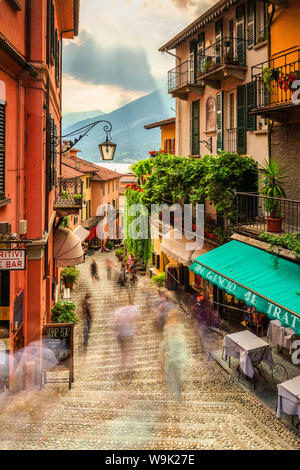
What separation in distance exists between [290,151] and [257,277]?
15.0 feet

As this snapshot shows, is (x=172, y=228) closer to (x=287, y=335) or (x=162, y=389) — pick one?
(x=287, y=335)

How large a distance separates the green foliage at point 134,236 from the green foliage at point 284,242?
39.4ft

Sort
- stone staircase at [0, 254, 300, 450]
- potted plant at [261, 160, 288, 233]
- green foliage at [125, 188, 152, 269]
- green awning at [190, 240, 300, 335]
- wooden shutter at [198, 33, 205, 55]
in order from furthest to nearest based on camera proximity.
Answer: green foliage at [125, 188, 152, 269], wooden shutter at [198, 33, 205, 55], potted plant at [261, 160, 288, 233], green awning at [190, 240, 300, 335], stone staircase at [0, 254, 300, 450]

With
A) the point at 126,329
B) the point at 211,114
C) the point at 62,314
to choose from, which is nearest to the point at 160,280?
the point at 126,329

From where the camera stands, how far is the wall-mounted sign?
234 inches

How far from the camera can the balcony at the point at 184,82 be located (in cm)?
1664

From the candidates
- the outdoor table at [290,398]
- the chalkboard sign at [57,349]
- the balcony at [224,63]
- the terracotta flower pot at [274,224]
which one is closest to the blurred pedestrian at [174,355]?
the outdoor table at [290,398]

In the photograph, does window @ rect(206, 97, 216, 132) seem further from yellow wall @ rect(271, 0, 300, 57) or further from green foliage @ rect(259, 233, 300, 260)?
green foliage @ rect(259, 233, 300, 260)

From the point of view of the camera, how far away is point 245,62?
44.6 ft

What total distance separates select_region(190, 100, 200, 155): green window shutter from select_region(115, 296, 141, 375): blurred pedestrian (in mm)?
8118

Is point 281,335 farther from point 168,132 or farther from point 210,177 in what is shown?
point 168,132

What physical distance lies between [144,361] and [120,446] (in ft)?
15.4

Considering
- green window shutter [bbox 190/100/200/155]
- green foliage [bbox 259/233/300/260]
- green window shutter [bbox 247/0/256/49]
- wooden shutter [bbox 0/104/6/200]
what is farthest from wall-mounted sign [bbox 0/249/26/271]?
green window shutter [bbox 190/100/200/155]

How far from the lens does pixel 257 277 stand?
921cm
